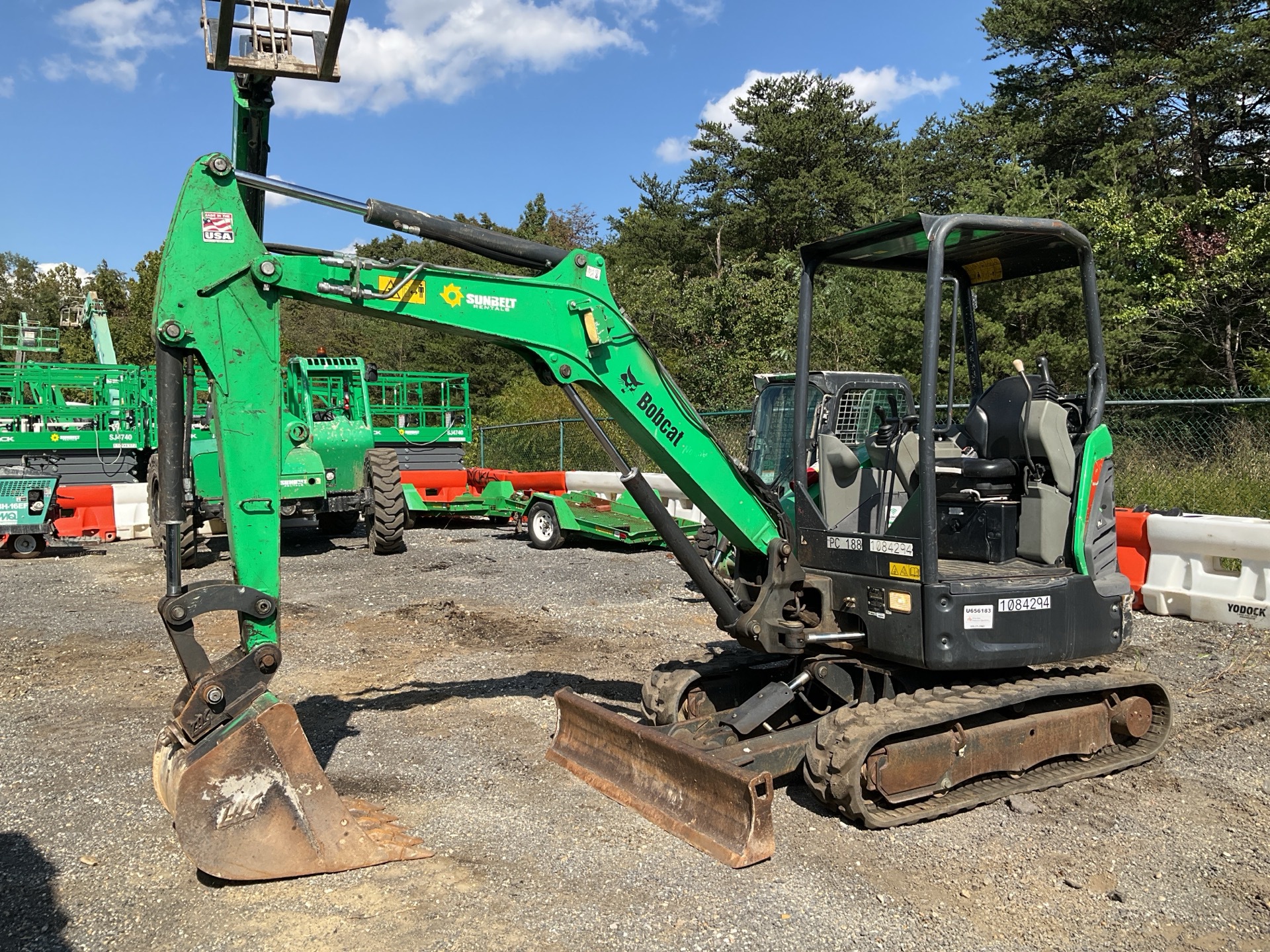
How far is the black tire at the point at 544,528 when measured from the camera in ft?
45.2

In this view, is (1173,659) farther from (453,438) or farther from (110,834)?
(453,438)

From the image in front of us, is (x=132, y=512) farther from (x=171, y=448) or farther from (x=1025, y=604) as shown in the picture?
(x=1025, y=604)

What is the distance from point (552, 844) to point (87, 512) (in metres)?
14.3

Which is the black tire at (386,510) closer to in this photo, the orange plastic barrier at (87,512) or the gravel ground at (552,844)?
the orange plastic barrier at (87,512)

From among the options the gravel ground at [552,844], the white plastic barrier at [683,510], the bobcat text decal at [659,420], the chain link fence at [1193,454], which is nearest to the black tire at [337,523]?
the white plastic barrier at [683,510]

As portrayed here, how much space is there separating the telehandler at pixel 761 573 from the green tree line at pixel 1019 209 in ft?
9.83

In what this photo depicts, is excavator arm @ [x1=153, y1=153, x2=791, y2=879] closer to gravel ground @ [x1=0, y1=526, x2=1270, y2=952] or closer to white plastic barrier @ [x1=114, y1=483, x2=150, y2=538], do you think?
gravel ground @ [x1=0, y1=526, x2=1270, y2=952]

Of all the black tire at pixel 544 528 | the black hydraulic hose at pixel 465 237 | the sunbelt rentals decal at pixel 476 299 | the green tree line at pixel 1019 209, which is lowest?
the black tire at pixel 544 528

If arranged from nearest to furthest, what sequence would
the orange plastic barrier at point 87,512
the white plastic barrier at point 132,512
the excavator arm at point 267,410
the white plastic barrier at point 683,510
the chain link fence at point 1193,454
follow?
the excavator arm at point 267,410, the chain link fence at point 1193,454, the white plastic barrier at point 683,510, the orange plastic barrier at point 87,512, the white plastic barrier at point 132,512

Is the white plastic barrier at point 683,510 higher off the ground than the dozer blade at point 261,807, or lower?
higher

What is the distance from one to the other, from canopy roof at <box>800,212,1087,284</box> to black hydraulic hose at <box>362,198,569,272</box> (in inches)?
54.7

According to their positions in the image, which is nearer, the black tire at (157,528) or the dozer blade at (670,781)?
the dozer blade at (670,781)

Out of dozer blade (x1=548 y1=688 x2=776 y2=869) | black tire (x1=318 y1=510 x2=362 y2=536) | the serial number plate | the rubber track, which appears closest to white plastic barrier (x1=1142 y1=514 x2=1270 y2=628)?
the rubber track

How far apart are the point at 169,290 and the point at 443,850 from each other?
104 inches
